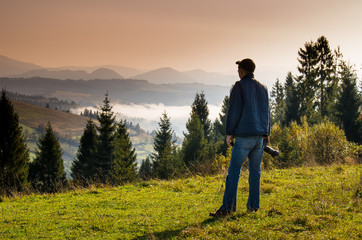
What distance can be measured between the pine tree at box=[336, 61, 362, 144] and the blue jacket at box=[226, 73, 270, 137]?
3053 cm

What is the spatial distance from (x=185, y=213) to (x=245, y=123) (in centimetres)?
234

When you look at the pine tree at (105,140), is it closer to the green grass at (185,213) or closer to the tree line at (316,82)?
the tree line at (316,82)

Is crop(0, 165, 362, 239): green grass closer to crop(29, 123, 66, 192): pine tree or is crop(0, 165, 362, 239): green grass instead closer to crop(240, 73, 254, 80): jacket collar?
crop(240, 73, 254, 80): jacket collar

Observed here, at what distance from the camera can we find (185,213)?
19.7 feet

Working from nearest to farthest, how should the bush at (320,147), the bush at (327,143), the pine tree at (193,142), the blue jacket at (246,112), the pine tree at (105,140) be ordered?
1. the blue jacket at (246,112)
2. the bush at (320,147)
3. the bush at (327,143)
4. the pine tree at (193,142)
5. the pine tree at (105,140)

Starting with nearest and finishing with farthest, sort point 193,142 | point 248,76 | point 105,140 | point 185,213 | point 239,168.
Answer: point 239,168
point 248,76
point 185,213
point 193,142
point 105,140

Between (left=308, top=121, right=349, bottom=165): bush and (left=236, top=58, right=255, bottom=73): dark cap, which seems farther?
(left=308, top=121, right=349, bottom=165): bush

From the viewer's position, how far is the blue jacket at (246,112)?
516 cm

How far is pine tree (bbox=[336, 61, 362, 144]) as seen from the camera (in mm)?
31047

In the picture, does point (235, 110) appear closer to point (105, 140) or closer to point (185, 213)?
point (185, 213)

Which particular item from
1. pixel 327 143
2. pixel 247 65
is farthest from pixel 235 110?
pixel 327 143

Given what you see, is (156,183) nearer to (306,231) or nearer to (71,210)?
(71,210)

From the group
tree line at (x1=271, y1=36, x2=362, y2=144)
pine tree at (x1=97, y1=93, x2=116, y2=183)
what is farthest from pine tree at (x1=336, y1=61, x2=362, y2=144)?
pine tree at (x1=97, y1=93, x2=116, y2=183)

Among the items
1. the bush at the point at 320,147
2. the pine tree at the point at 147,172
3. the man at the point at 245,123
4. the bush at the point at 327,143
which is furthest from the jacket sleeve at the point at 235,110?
the bush at the point at 327,143
